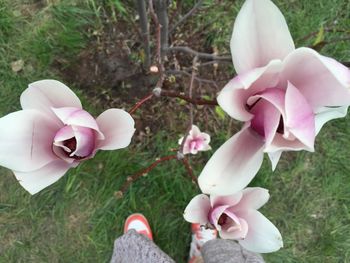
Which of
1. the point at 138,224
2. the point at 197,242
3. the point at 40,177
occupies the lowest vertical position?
the point at 197,242

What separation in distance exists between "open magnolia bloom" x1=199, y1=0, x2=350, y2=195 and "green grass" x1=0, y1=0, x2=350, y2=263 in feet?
3.76

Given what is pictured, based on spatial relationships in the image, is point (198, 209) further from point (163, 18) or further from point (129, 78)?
point (129, 78)

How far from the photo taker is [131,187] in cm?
177

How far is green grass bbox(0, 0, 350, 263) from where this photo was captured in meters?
1.75

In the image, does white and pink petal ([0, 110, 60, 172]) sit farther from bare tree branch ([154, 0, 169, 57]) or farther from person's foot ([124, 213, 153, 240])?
person's foot ([124, 213, 153, 240])

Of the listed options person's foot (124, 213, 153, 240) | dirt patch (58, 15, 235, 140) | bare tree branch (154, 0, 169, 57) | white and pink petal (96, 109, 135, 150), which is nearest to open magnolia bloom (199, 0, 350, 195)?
white and pink petal (96, 109, 135, 150)

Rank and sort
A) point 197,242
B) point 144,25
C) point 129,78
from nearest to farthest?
point 144,25
point 129,78
point 197,242

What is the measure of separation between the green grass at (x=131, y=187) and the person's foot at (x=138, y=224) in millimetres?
43

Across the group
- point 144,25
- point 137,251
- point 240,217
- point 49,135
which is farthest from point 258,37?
point 137,251

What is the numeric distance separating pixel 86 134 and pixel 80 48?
1136 mm

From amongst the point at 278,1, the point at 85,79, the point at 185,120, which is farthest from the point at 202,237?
the point at 278,1

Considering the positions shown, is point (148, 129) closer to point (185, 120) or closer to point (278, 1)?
point (185, 120)

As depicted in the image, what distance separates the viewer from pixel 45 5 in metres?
1.79

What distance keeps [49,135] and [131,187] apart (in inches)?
42.4
